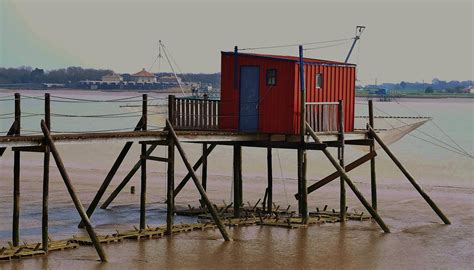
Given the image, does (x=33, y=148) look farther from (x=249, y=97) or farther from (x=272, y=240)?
(x=249, y=97)

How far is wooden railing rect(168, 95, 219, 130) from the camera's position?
34219 mm

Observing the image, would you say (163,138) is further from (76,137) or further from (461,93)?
(461,93)

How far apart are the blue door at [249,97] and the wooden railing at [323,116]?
156cm

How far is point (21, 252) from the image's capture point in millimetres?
26203

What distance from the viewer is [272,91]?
3369cm

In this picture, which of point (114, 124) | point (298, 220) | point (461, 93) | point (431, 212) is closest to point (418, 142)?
point (114, 124)

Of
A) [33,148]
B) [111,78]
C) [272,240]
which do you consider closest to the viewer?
[33,148]

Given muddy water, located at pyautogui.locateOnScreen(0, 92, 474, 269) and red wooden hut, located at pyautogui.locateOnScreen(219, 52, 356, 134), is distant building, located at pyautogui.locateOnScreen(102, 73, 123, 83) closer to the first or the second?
muddy water, located at pyautogui.locateOnScreen(0, 92, 474, 269)

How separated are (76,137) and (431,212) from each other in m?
14.4

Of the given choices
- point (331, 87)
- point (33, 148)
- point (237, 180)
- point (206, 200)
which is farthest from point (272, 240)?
point (33, 148)

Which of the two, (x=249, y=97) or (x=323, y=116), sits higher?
(x=249, y=97)

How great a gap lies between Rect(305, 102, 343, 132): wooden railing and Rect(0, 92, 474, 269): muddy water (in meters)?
2.90

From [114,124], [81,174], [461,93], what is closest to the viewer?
[81,174]

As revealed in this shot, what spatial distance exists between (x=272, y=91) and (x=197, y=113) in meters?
2.34
